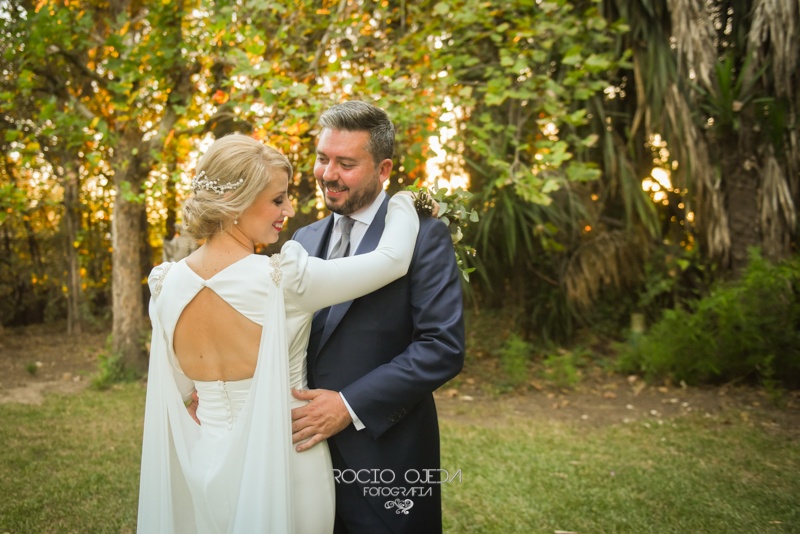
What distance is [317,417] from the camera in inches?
77.9

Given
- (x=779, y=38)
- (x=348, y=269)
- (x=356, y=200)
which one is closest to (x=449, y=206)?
(x=356, y=200)

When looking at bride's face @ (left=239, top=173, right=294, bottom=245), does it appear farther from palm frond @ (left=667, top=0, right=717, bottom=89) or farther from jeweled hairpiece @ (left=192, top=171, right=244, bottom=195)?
palm frond @ (left=667, top=0, right=717, bottom=89)

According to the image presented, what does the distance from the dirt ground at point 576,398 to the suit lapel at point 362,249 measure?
416 centimetres

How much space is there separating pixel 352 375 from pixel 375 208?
1.97 ft

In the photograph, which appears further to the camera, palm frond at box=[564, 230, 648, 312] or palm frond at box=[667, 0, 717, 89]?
palm frond at box=[564, 230, 648, 312]

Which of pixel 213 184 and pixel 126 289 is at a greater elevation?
pixel 213 184

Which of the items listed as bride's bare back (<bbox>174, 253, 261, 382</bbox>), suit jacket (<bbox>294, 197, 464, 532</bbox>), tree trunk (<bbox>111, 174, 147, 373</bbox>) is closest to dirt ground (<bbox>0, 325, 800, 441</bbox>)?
tree trunk (<bbox>111, 174, 147, 373</bbox>)

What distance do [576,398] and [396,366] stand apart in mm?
5294

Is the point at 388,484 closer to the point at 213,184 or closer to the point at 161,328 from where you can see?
the point at 161,328

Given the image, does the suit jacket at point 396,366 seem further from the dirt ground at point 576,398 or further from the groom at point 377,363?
the dirt ground at point 576,398

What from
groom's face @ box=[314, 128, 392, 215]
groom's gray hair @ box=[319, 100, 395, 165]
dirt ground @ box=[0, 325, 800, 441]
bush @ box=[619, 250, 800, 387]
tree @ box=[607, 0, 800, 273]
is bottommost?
dirt ground @ box=[0, 325, 800, 441]

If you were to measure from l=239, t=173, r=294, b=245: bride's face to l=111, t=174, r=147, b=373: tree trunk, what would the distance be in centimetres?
612

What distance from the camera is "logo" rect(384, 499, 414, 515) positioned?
205 centimetres

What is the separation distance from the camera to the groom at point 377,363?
2.00 meters
